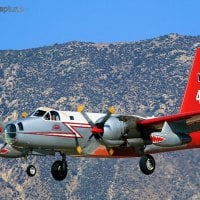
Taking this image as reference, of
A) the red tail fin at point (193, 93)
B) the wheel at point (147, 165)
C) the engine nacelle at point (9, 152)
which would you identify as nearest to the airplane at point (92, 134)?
the wheel at point (147, 165)

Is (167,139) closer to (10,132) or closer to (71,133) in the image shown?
(71,133)

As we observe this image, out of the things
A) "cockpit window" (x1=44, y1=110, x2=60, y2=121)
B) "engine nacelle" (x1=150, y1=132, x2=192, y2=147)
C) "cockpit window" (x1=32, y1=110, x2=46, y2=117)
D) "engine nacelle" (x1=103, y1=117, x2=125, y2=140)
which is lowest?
"engine nacelle" (x1=150, y1=132, x2=192, y2=147)

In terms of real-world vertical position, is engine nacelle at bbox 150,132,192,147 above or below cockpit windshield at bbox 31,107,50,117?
below

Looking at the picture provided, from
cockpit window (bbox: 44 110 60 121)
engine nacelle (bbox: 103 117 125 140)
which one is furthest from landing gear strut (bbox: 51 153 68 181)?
engine nacelle (bbox: 103 117 125 140)

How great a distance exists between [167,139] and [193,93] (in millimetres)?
11189

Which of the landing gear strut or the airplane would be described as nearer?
the airplane

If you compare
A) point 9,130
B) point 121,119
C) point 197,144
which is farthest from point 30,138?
point 197,144

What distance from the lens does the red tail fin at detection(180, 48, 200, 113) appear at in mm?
78812

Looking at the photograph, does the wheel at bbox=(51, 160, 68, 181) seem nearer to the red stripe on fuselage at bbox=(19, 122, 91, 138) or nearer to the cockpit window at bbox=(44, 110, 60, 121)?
the red stripe on fuselage at bbox=(19, 122, 91, 138)

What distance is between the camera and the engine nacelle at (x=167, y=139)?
69000mm

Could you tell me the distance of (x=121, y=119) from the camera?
69.3 metres

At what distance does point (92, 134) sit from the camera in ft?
226

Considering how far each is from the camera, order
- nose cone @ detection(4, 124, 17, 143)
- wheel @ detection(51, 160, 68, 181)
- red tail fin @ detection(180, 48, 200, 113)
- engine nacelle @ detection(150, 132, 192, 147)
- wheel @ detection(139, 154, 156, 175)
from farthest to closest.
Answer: red tail fin @ detection(180, 48, 200, 113) < wheel @ detection(139, 154, 156, 175) < wheel @ detection(51, 160, 68, 181) < engine nacelle @ detection(150, 132, 192, 147) < nose cone @ detection(4, 124, 17, 143)

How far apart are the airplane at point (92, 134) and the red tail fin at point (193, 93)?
268 inches
